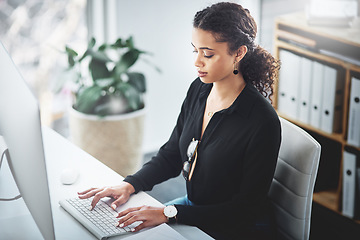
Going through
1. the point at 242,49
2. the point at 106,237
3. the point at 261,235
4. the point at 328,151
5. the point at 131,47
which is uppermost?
the point at 242,49

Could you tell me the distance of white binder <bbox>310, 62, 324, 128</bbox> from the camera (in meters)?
2.35

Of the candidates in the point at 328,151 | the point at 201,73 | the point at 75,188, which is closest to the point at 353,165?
the point at 328,151

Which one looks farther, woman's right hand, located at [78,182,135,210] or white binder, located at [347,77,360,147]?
white binder, located at [347,77,360,147]

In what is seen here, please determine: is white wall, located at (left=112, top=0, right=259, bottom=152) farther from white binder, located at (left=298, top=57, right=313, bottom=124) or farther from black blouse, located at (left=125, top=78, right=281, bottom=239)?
black blouse, located at (left=125, top=78, right=281, bottom=239)

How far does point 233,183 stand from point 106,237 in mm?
416

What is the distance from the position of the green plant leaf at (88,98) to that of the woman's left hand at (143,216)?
132cm

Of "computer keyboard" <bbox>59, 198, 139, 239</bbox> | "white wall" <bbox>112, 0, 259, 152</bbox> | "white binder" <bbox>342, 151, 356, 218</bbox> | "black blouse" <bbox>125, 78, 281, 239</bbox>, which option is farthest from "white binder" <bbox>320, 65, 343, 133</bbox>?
"computer keyboard" <bbox>59, 198, 139, 239</bbox>

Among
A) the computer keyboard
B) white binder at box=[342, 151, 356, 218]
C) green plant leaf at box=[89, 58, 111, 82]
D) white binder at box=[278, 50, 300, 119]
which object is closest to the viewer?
the computer keyboard

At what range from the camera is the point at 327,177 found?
262 cm

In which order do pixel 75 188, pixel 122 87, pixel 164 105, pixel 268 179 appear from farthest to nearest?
pixel 164 105
pixel 122 87
pixel 75 188
pixel 268 179

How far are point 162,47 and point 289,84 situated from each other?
35.9 inches

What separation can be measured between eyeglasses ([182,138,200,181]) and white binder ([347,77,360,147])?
3.55ft

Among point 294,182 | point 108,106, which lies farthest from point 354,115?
point 108,106

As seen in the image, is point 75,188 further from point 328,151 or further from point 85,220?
point 328,151
